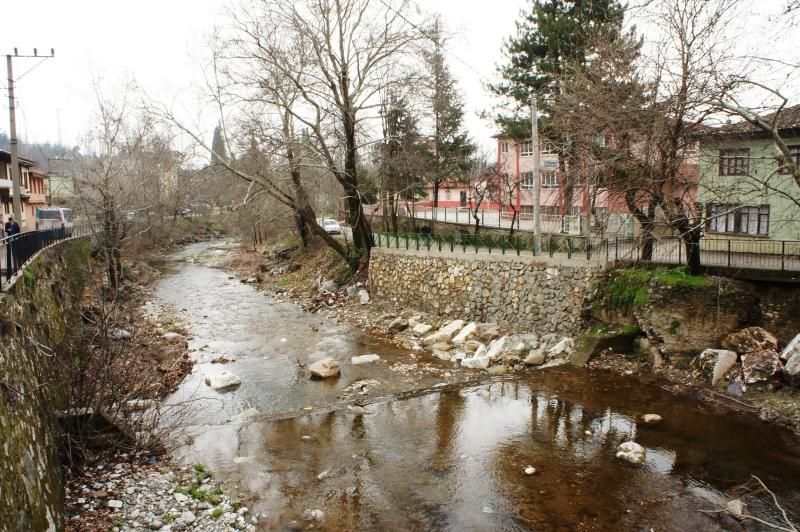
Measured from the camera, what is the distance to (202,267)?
38125 mm

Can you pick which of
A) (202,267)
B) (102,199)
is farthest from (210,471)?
(202,267)

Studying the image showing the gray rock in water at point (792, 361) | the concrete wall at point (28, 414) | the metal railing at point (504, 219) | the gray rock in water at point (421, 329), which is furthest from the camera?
the metal railing at point (504, 219)

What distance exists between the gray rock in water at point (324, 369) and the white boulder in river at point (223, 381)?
194 centimetres

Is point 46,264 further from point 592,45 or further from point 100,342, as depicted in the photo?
point 592,45

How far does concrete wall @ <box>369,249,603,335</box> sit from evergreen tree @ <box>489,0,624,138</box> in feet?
21.9

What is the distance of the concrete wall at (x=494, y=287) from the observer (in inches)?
653

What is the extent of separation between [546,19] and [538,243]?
34.0 feet

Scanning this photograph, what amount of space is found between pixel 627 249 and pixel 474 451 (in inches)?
374

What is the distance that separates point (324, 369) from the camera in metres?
14.6

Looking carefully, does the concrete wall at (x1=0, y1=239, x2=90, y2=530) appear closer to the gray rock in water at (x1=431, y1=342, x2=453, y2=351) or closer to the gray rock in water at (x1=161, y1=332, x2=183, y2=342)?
the gray rock in water at (x1=161, y1=332, x2=183, y2=342)

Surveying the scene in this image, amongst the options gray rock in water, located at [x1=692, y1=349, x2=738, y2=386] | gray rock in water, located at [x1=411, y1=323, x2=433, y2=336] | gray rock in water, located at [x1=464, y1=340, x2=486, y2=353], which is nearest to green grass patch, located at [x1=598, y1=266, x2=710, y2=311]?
gray rock in water, located at [x1=692, y1=349, x2=738, y2=386]

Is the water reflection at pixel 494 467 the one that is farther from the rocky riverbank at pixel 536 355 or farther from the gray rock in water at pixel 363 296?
the gray rock in water at pixel 363 296

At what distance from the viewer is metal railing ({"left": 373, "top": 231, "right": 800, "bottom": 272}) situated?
14.4 meters

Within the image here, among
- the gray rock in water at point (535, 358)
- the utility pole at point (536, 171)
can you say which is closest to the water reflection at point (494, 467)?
the gray rock in water at point (535, 358)
